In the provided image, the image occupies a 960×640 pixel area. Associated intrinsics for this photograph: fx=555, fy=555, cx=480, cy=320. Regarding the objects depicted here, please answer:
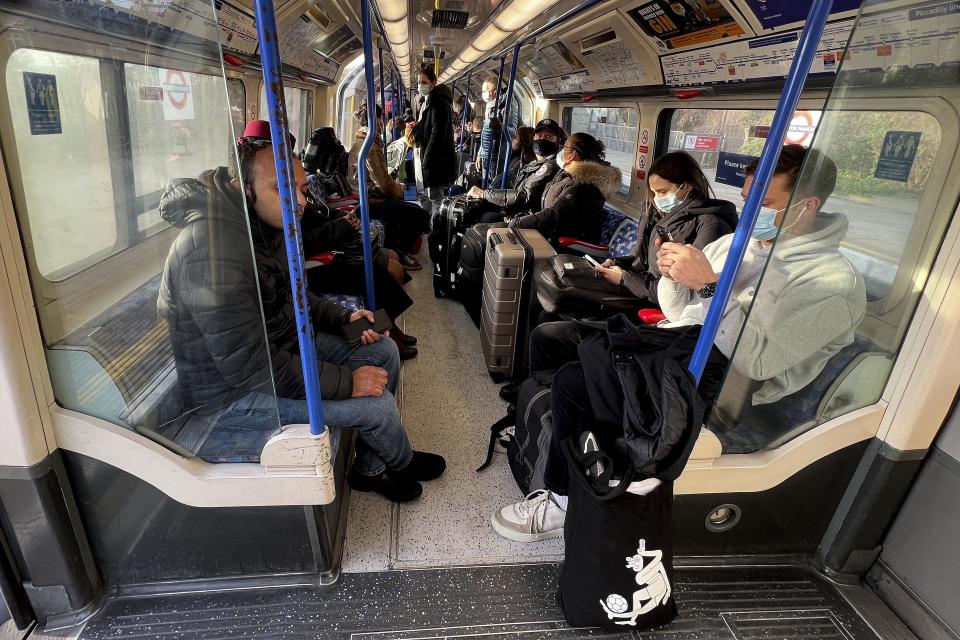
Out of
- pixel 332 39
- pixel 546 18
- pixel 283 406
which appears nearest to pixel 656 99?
pixel 546 18

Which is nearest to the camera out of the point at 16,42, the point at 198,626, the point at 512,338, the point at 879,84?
the point at 16,42

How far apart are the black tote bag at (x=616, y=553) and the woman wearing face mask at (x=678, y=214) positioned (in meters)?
1.53

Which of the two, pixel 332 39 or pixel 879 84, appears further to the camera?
pixel 332 39

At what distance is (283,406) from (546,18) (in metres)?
3.26

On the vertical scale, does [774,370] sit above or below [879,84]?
below

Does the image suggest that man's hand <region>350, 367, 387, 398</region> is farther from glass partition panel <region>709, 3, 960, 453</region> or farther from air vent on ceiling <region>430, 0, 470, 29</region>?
air vent on ceiling <region>430, 0, 470, 29</region>

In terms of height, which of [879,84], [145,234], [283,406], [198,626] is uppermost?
[879,84]

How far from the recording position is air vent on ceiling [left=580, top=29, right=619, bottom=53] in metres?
4.84

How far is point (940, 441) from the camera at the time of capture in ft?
6.44

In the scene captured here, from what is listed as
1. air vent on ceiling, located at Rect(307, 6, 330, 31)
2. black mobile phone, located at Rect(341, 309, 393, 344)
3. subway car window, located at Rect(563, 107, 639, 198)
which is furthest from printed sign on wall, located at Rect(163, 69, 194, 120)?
subway car window, located at Rect(563, 107, 639, 198)

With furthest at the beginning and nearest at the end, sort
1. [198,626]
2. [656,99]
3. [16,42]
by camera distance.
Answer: [656,99] → [198,626] → [16,42]

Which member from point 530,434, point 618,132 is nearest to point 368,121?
point 530,434

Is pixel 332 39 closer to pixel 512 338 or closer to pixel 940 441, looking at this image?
pixel 512 338

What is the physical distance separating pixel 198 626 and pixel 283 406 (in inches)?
30.2
